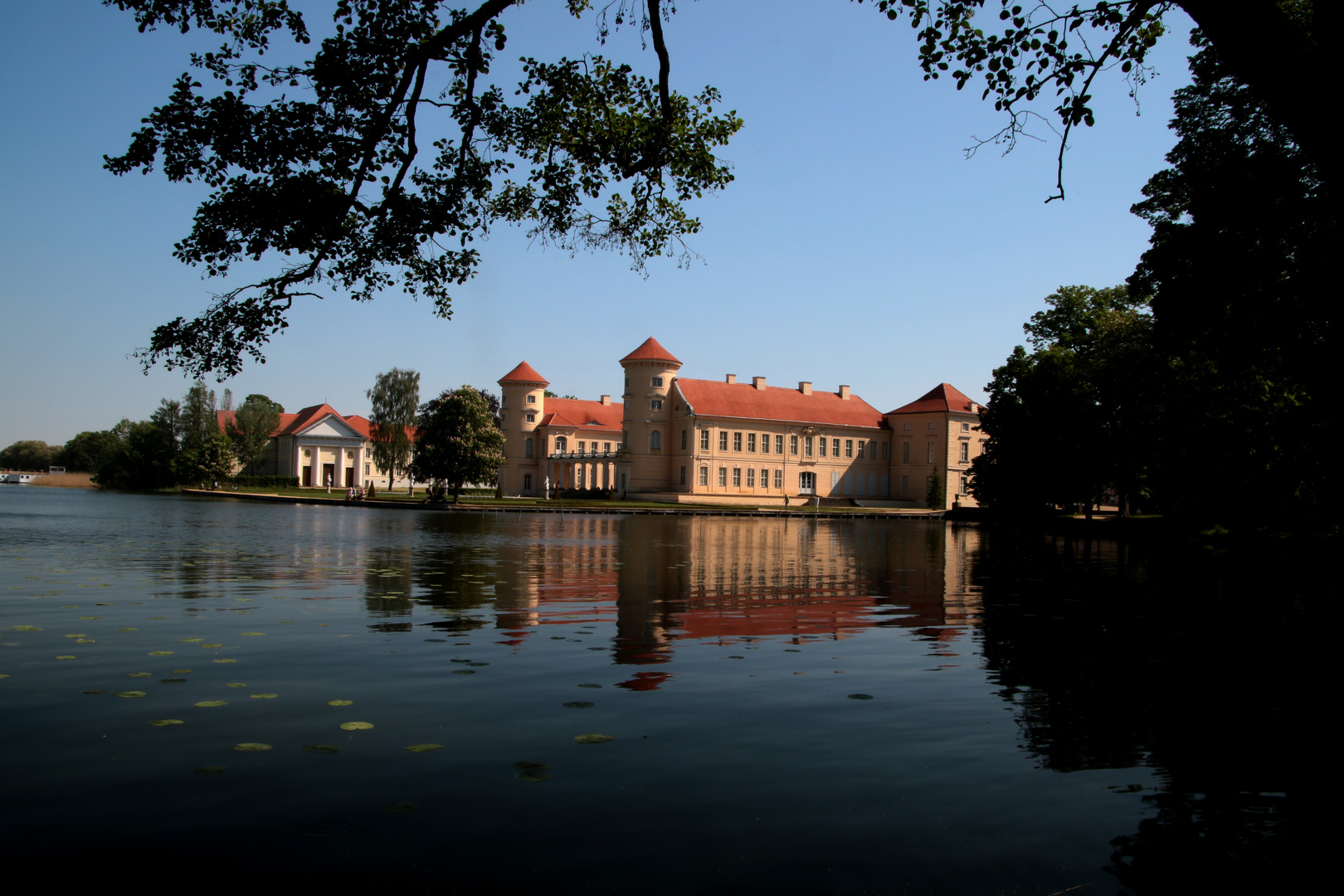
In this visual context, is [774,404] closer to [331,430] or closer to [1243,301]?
[331,430]

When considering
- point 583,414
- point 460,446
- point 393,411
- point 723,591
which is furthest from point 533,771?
point 583,414

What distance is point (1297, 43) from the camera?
15.9 ft

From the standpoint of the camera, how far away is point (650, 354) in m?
83.9

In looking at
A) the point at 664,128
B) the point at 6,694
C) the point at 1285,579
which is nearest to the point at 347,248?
the point at 664,128

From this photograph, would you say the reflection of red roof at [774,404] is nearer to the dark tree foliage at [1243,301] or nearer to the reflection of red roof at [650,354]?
the reflection of red roof at [650,354]

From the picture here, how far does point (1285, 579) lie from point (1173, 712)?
559 inches

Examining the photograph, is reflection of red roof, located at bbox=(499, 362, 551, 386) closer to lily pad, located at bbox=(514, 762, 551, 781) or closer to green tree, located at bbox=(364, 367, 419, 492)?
green tree, located at bbox=(364, 367, 419, 492)

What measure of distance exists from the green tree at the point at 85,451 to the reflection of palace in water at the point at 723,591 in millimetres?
100754

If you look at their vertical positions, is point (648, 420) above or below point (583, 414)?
below

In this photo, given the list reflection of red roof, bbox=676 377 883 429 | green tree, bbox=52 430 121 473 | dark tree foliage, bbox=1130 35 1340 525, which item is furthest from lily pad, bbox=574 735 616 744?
green tree, bbox=52 430 121 473

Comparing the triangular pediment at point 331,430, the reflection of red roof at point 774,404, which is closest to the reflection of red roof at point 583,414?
the reflection of red roof at point 774,404

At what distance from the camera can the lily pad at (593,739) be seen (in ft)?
17.6

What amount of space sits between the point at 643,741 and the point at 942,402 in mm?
85545

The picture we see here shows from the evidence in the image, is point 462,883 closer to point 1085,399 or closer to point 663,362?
point 1085,399
